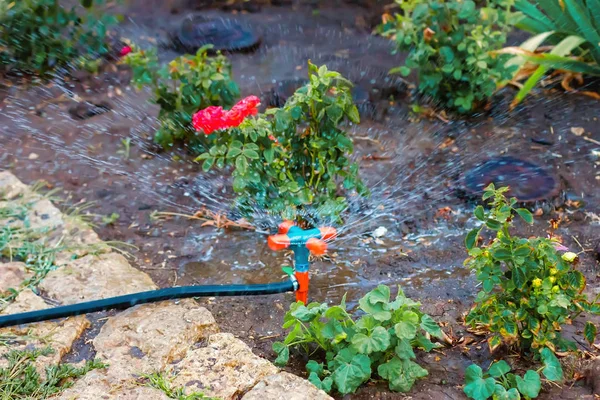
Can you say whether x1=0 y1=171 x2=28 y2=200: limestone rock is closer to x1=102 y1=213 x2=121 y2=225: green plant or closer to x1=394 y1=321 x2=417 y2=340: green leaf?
x1=102 y1=213 x2=121 y2=225: green plant

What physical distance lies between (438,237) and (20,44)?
3411 mm

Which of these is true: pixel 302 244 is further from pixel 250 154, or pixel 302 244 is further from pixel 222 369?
pixel 222 369

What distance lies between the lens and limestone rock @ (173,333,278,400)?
2285 mm

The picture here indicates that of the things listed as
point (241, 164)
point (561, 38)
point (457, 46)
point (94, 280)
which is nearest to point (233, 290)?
point (241, 164)

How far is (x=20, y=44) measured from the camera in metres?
5.04

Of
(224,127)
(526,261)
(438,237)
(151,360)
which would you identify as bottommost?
(438,237)

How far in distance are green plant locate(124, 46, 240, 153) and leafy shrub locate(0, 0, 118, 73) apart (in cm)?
117

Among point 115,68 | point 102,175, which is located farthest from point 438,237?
point 115,68

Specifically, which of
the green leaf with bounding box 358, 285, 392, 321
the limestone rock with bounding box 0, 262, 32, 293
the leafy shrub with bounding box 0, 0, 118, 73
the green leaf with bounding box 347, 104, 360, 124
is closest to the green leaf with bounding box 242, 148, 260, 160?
the green leaf with bounding box 347, 104, 360, 124

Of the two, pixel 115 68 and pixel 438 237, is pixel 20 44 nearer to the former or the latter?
pixel 115 68

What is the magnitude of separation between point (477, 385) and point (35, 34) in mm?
4129

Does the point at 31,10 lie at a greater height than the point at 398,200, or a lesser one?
greater

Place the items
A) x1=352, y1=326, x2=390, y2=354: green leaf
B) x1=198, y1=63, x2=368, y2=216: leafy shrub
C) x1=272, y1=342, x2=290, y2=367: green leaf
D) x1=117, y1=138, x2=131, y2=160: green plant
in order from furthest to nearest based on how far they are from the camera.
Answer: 1. x1=117, y1=138, x2=131, y2=160: green plant
2. x1=198, y1=63, x2=368, y2=216: leafy shrub
3. x1=272, y1=342, x2=290, y2=367: green leaf
4. x1=352, y1=326, x2=390, y2=354: green leaf

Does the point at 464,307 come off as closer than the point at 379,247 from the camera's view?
Yes
